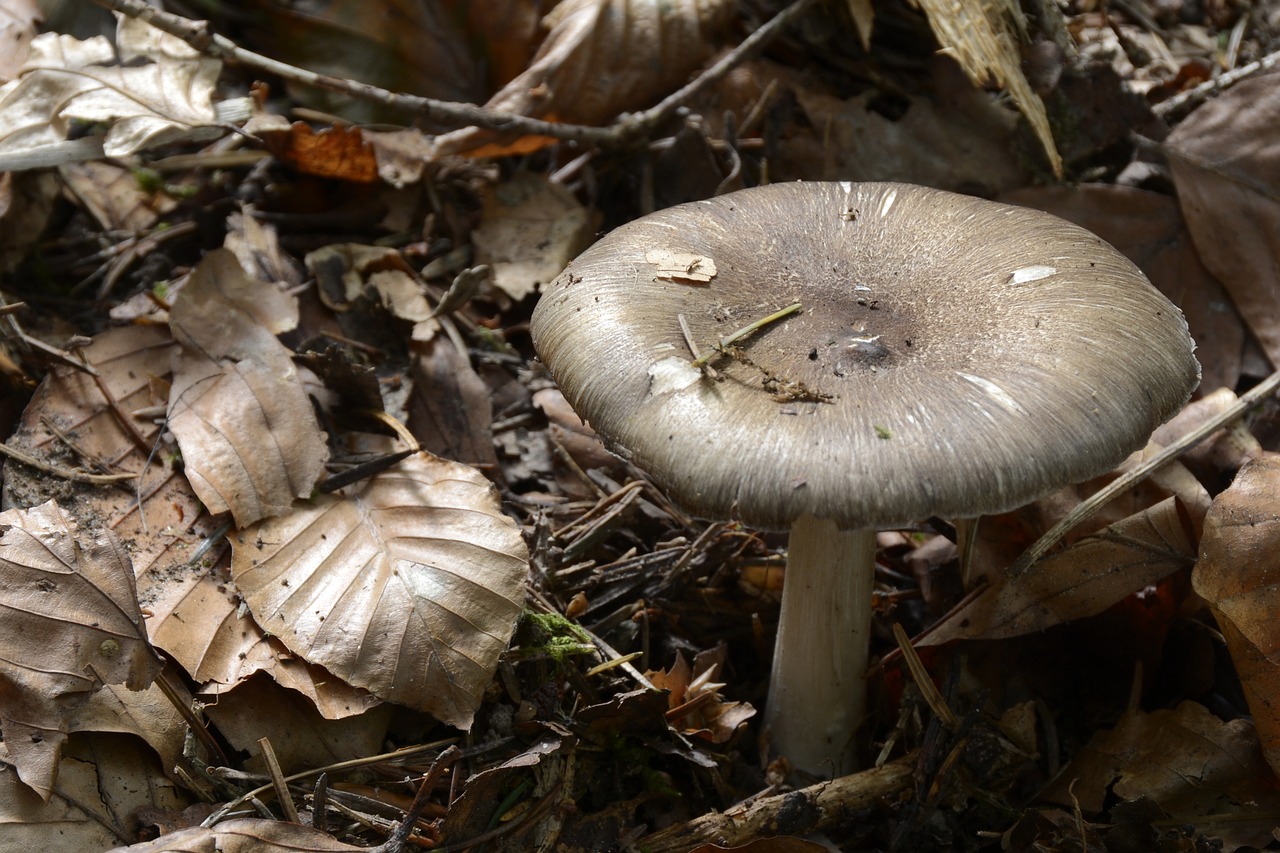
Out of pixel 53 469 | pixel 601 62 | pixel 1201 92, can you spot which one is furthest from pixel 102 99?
pixel 1201 92

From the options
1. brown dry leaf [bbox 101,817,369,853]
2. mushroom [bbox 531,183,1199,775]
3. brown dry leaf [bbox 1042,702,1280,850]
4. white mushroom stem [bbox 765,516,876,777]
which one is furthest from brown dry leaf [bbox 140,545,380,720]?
brown dry leaf [bbox 1042,702,1280,850]

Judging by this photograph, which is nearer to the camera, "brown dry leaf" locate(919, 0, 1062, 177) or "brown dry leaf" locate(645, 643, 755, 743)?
"brown dry leaf" locate(645, 643, 755, 743)

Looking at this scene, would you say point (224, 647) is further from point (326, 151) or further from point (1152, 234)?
point (1152, 234)

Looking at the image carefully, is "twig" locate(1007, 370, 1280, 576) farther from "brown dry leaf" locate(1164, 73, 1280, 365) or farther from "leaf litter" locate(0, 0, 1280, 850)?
"brown dry leaf" locate(1164, 73, 1280, 365)

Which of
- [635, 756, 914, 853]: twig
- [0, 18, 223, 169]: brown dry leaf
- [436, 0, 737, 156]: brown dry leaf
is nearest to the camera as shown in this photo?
[635, 756, 914, 853]: twig

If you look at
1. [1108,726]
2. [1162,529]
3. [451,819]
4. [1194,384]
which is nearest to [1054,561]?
[1162,529]

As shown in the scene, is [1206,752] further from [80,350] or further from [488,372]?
[80,350]
